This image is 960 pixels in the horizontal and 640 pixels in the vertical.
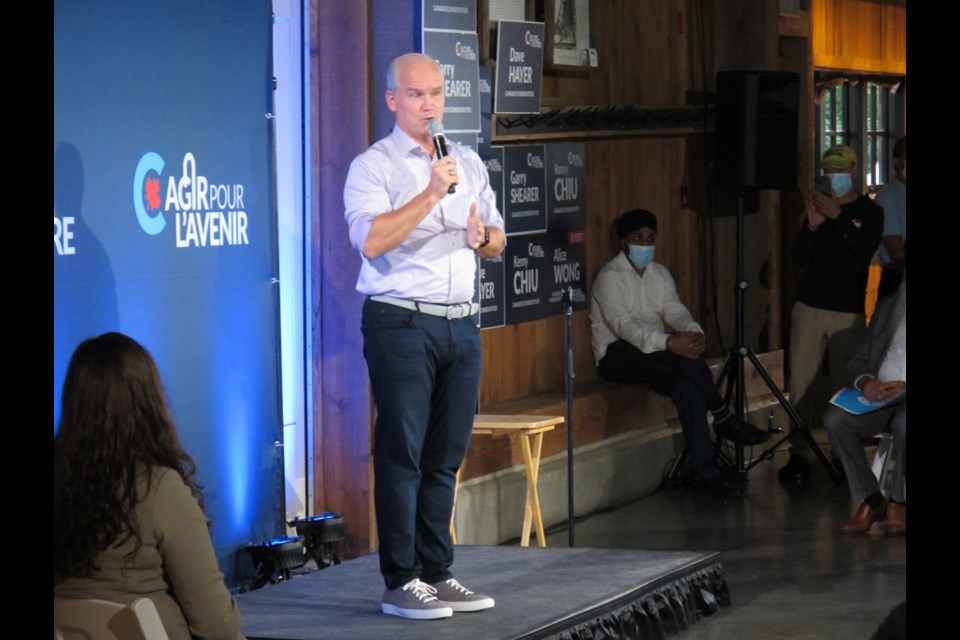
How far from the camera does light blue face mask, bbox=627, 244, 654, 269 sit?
25.7ft

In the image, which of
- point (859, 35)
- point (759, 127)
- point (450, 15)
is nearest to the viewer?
point (450, 15)

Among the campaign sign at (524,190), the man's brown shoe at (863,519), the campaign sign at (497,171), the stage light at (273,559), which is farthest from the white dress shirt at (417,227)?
the man's brown shoe at (863,519)

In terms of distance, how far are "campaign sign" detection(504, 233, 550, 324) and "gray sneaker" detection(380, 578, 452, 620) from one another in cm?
288

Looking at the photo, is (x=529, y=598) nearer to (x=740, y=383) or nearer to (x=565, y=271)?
(x=565, y=271)

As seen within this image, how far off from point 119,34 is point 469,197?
1207mm

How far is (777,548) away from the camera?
653cm

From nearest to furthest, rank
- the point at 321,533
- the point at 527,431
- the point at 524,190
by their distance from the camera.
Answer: the point at 321,533
the point at 527,431
the point at 524,190

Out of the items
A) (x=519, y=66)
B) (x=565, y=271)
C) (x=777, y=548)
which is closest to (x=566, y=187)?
(x=565, y=271)

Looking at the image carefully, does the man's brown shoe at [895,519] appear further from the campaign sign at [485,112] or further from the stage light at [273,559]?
the stage light at [273,559]

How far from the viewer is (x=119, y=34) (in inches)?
182

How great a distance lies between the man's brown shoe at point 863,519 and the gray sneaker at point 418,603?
2.96 metres

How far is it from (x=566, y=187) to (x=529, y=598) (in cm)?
338
